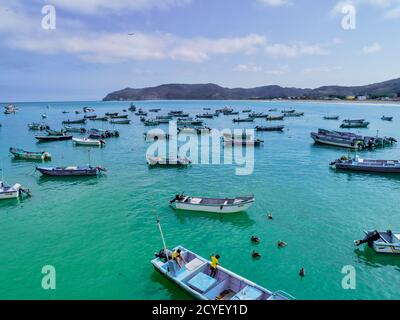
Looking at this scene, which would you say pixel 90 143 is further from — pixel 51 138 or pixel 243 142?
pixel 243 142

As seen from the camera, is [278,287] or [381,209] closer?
[278,287]

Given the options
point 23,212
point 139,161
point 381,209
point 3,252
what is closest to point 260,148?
point 139,161

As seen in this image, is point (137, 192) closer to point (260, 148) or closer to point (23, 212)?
point (23, 212)

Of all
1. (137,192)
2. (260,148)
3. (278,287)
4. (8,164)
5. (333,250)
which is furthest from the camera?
(260,148)
